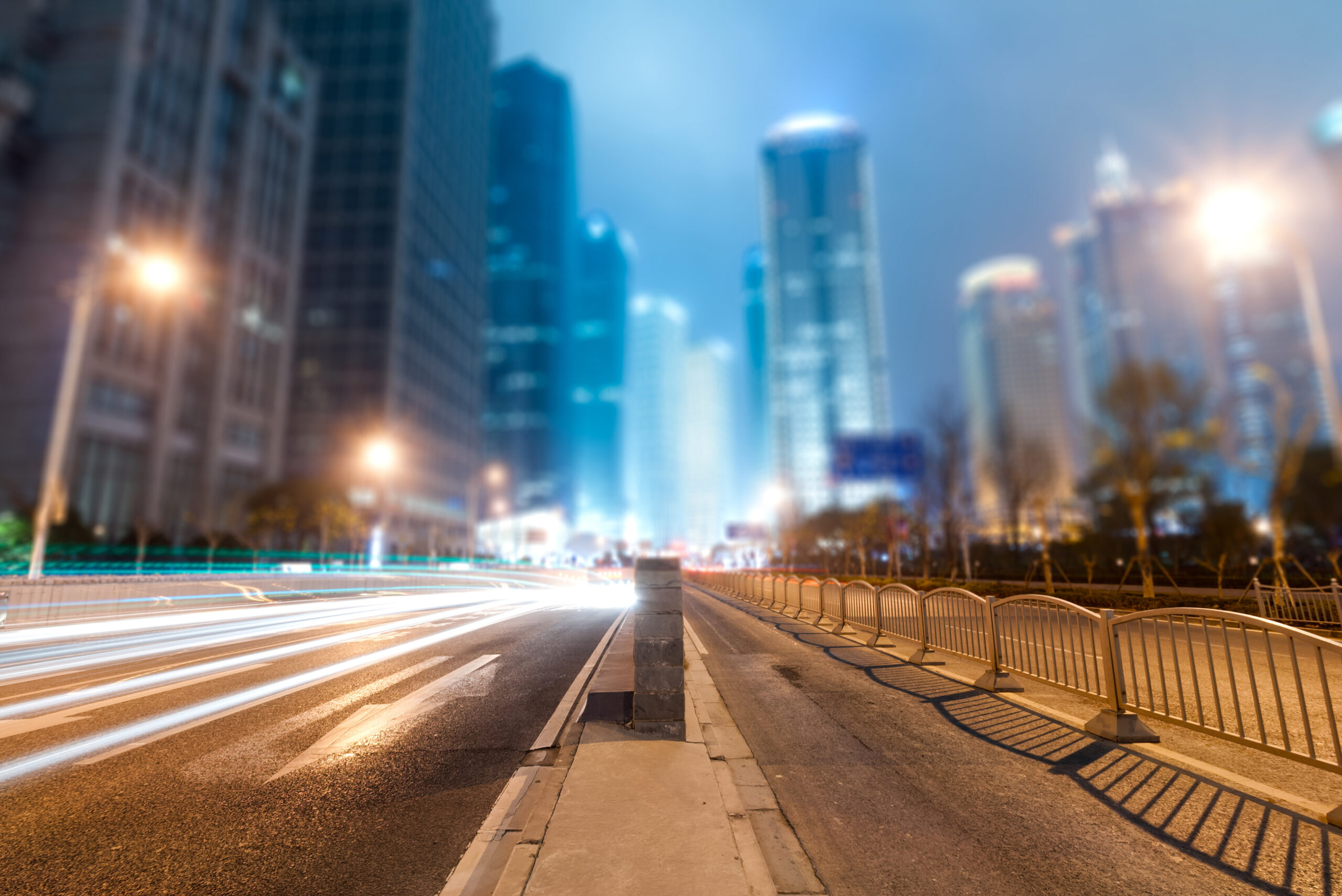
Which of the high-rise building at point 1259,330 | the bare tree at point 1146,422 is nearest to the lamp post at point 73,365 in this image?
the bare tree at point 1146,422

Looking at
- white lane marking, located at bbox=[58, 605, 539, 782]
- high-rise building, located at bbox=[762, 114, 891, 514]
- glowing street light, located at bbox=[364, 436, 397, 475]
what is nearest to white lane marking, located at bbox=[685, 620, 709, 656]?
white lane marking, located at bbox=[58, 605, 539, 782]

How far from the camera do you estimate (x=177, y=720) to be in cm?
719

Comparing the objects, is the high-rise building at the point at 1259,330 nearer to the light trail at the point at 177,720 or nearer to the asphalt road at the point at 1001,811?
the asphalt road at the point at 1001,811

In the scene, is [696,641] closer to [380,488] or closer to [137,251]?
[137,251]

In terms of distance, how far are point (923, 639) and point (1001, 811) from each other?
7036mm

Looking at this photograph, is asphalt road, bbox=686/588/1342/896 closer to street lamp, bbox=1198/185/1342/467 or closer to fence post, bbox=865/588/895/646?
fence post, bbox=865/588/895/646

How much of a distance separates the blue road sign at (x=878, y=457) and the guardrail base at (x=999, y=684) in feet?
146

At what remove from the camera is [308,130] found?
7994 cm

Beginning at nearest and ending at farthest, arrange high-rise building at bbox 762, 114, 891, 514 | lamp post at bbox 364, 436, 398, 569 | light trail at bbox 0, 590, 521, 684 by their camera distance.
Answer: light trail at bbox 0, 590, 521, 684 < lamp post at bbox 364, 436, 398, 569 < high-rise building at bbox 762, 114, 891, 514

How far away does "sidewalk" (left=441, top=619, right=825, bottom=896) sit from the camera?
138 inches

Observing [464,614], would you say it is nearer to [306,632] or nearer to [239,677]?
[306,632]

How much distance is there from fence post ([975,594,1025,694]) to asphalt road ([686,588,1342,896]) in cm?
60

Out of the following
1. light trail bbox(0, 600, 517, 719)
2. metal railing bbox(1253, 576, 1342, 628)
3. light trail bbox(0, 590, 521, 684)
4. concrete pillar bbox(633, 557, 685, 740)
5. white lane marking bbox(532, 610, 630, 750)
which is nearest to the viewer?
white lane marking bbox(532, 610, 630, 750)

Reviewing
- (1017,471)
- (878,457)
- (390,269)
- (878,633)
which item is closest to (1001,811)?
(878,633)
